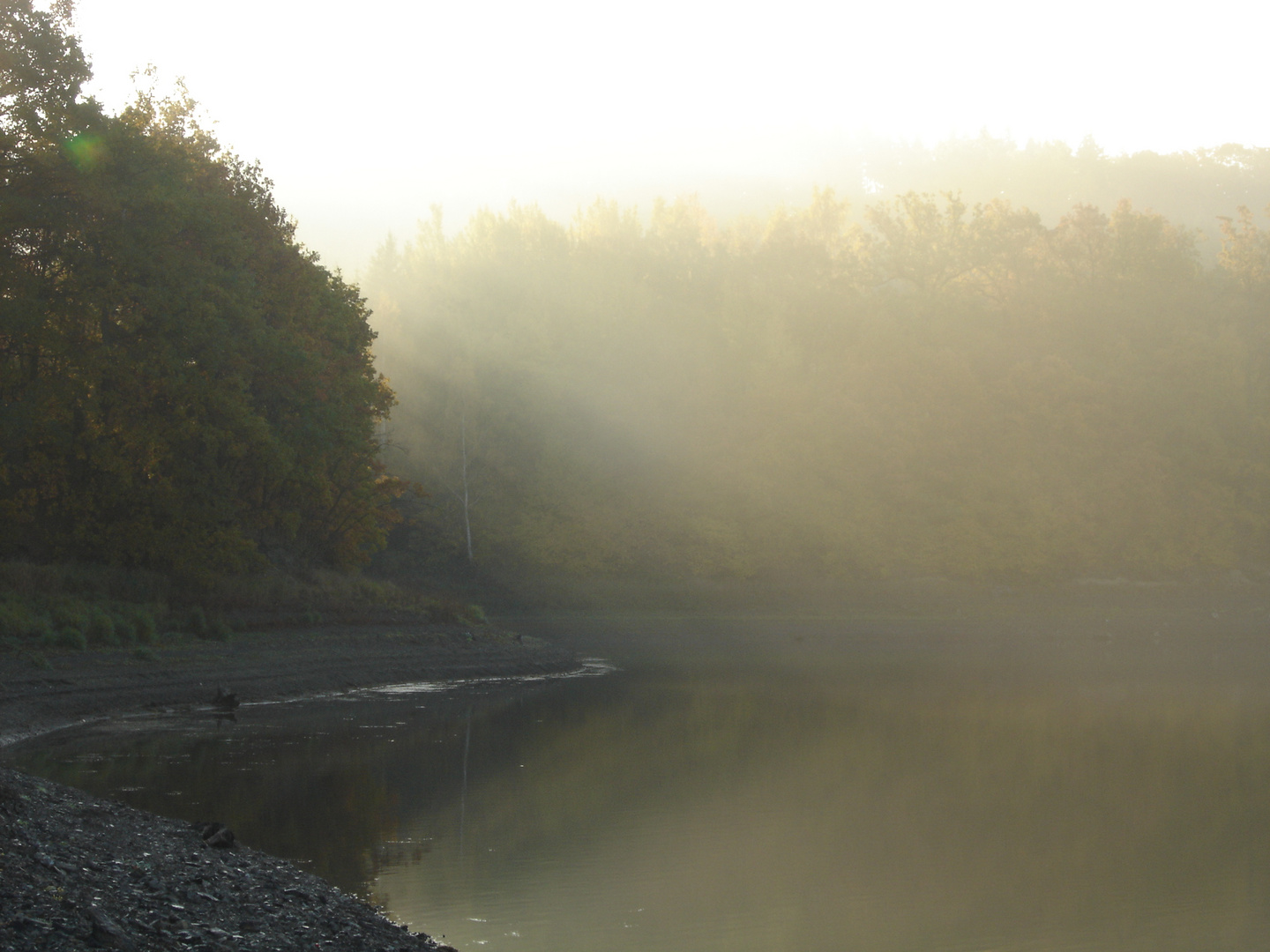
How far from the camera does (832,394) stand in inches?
2467

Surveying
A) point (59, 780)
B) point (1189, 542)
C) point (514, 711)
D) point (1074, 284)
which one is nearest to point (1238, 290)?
point (1074, 284)

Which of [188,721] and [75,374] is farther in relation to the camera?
[75,374]

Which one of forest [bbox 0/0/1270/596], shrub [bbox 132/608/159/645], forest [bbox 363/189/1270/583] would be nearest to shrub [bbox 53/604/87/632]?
shrub [bbox 132/608/159/645]

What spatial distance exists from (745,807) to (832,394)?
49.4 metres

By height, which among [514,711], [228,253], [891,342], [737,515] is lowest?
[514,711]

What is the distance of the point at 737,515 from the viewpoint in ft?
189

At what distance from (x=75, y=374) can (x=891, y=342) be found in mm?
49630

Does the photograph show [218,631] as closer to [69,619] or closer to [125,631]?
[125,631]

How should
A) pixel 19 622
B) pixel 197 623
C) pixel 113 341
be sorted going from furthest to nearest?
pixel 113 341, pixel 197 623, pixel 19 622

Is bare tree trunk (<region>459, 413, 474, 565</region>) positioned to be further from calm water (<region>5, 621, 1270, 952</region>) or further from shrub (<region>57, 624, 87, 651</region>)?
shrub (<region>57, 624, 87, 651</region>)

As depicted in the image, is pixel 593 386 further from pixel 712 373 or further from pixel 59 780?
pixel 59 780

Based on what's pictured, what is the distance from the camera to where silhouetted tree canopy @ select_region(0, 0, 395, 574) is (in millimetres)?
23672

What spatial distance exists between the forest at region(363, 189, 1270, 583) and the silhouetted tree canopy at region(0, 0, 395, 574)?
81.4 feet

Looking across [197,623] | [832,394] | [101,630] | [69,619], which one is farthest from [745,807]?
[832,394]
